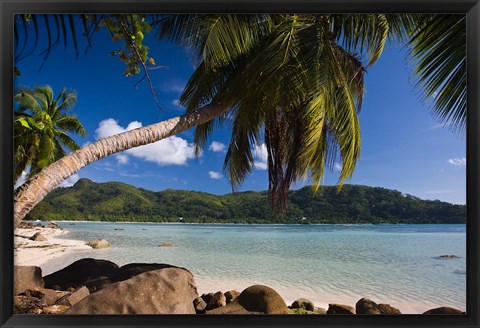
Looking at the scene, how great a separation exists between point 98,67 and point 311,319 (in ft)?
16.7

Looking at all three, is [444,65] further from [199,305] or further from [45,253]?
[45,253]

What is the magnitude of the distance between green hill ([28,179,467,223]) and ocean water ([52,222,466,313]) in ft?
2.99

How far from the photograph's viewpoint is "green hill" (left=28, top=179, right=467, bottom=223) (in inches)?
428

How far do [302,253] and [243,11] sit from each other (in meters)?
13.0

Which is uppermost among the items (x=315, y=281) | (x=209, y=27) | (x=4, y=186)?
(x=209, y=27)

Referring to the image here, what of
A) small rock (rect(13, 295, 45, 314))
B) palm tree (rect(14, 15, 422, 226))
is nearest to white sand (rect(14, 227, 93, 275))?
small rock (rect(13, 295, 45, 314))

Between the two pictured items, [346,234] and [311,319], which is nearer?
[311,319]

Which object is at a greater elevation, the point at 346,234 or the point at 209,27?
the point at 209,27

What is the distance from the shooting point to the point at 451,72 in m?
2.30

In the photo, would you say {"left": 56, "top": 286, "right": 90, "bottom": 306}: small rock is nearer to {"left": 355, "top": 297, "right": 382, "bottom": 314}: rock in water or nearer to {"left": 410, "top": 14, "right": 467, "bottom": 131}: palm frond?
{"left": 355, "top": 297, "right": 382, "bottom": 314}: rock in water

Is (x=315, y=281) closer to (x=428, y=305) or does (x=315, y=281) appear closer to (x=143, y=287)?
(x=428, y=305)

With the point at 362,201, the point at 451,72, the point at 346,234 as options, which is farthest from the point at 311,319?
the point at 346,234

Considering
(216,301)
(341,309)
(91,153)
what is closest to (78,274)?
(216,301)

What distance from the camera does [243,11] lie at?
198 centimetres
